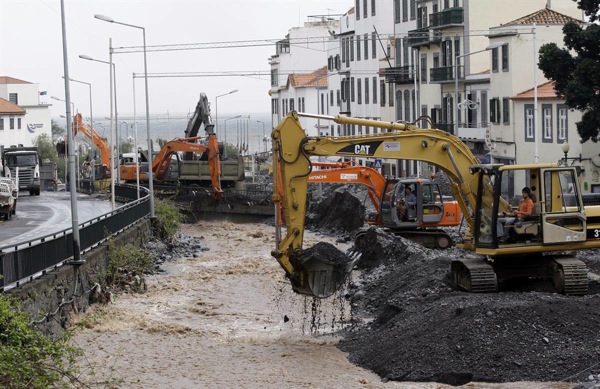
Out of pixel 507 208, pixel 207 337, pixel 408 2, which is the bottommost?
pixel 207 337

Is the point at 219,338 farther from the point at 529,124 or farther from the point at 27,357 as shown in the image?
the point at 529,124

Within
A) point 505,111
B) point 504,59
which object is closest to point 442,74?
point 504,59

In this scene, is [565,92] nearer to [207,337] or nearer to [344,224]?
[344,224]

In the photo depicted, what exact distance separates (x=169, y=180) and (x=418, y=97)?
1755cm

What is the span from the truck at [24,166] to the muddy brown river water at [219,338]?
36.0 metres

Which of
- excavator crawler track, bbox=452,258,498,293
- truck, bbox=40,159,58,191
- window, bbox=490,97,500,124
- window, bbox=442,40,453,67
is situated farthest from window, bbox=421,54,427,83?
excavator crawler track, bbox=452,258,498,293

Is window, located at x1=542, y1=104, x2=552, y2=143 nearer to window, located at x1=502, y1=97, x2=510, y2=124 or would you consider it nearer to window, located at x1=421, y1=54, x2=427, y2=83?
window, located at x1=502, y1=97, x2=510, y2=124

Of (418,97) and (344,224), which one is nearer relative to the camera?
(344,224)

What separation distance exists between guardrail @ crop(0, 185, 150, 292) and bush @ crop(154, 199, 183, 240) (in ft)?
20.0

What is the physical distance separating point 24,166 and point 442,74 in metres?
26.5

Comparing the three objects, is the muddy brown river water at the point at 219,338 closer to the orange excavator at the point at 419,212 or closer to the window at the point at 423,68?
the orange excavator at the point at 419,212

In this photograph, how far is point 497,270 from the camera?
24594mm

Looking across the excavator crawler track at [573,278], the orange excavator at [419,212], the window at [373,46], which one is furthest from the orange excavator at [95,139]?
the excavator crawler track at [573,278]

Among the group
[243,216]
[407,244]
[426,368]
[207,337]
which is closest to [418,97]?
[243,216]
